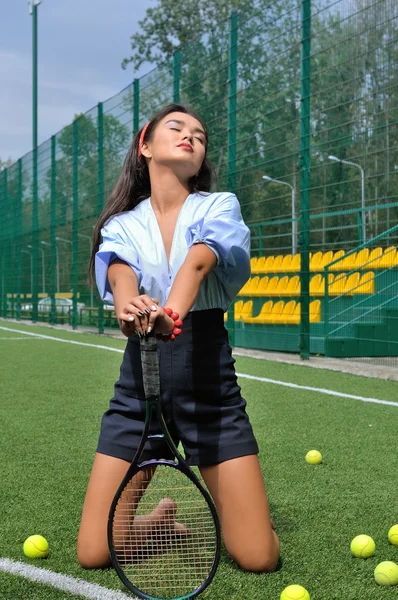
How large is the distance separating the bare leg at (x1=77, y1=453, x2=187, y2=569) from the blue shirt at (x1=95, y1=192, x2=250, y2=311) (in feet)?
2.33

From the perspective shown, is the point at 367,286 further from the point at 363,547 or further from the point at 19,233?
the point at 19,233

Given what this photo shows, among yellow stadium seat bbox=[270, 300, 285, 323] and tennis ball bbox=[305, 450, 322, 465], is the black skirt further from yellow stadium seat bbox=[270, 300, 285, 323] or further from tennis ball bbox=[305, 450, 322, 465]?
yellow stadium seat bbox=[270, 300, 285, 323]

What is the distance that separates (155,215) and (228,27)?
1017cm

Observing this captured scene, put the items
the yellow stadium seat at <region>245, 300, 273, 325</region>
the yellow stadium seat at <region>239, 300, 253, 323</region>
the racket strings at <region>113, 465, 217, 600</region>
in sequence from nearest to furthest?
the racket strings at <region>113, 465, 217, 600</region> → the yellow stadium seat at <region>245, 300, 273, 325</region> → the yellow stadium seat at <region>239, 300, 253, 323</region>

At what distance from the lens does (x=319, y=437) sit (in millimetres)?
5582

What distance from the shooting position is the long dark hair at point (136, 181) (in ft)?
11.9

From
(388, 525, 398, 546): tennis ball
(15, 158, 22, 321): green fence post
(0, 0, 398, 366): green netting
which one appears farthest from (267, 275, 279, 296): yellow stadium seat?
(15, 158, 22, 321): green fence post

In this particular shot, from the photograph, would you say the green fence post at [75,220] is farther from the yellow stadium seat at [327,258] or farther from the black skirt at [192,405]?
the black skirt at [192,405]

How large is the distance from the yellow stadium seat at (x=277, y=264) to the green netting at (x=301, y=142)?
4 centimetres

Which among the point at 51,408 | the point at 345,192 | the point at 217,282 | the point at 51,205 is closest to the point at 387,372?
the point at 345,192

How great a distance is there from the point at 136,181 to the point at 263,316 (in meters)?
9.59

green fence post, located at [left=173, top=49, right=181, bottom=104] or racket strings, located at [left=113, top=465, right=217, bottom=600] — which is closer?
racket strings, located at [left=113, top=465, right=217, bottom=600]

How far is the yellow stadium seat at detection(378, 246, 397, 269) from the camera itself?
37.6 ft

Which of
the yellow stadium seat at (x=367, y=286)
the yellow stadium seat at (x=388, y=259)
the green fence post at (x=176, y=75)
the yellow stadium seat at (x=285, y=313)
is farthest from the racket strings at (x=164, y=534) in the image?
the green fence post at (x=176, y=75)
